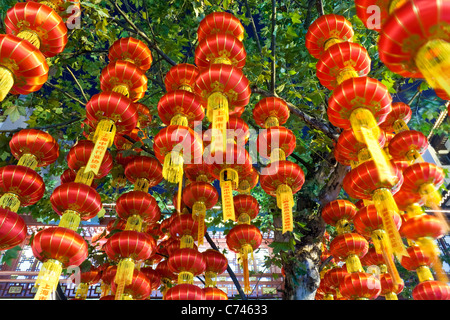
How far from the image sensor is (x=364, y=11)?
2393 millimetres

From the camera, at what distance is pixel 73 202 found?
289 centimetres

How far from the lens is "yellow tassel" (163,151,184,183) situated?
2773 mm

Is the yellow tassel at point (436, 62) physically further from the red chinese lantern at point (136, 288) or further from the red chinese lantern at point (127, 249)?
the red chinese lantern at point (136, 288)

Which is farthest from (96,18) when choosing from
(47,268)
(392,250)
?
(392,250)

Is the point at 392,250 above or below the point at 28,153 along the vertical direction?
below

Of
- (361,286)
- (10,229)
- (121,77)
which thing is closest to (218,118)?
(121,77)

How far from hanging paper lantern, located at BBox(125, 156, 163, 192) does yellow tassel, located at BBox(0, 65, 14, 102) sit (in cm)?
152

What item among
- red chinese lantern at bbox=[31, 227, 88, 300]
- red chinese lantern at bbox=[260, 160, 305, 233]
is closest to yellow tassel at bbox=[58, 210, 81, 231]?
red chinese lantern at bbox=[31, 227, 88, 300]

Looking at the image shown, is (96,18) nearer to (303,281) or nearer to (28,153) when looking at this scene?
(28,153)

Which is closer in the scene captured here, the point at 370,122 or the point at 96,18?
the point at 370,122

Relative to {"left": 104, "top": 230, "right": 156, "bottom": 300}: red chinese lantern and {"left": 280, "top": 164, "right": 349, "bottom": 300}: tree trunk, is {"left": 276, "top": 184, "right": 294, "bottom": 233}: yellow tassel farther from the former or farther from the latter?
{"left": 104, "top": 230, "right": 156, "bottom": 300}: red chinese lantern

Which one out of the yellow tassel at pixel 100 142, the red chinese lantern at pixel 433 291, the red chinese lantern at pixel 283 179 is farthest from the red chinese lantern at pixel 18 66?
the red chinese lantern at pixel 433 291
